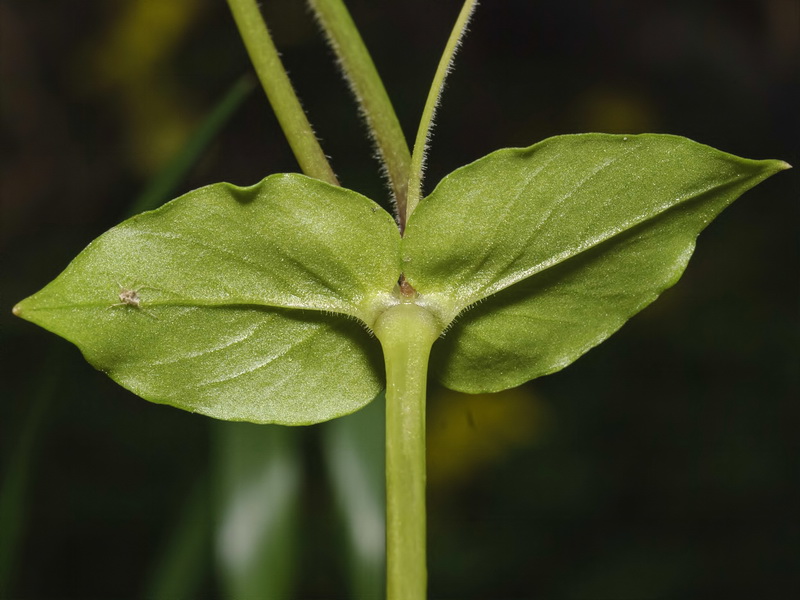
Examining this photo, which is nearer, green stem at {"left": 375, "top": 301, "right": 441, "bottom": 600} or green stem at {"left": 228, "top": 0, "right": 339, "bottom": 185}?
green stem at {"left": 375, "top": 301, "right": 441, "bottom": 600}

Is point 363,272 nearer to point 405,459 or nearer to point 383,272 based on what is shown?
point 383,272

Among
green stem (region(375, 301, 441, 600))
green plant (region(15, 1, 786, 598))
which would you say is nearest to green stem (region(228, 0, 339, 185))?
green plant (region(15, 1, 786, 598))

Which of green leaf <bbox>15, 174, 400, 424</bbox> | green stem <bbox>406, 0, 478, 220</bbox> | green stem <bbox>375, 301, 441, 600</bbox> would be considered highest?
green stem <bbox>406, 0, 478, 220</bbox>

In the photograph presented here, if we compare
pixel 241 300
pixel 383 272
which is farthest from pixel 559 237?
pixel 241 300

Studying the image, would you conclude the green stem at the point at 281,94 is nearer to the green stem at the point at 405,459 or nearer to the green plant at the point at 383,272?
the green plant at the point at 383,272

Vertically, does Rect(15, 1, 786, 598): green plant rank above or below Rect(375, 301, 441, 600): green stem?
above

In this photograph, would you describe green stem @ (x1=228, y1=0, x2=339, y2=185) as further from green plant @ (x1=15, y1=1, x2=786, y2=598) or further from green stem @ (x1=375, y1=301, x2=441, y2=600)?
green stem @ (x1=375, y1=301, x2=441, y2=600)
